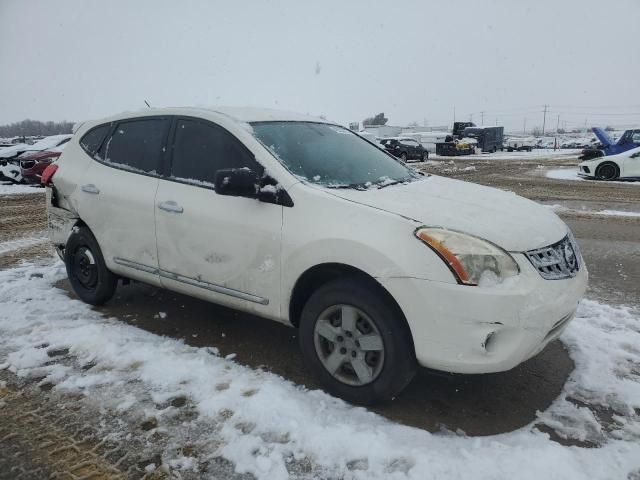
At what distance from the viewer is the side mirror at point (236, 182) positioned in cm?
304

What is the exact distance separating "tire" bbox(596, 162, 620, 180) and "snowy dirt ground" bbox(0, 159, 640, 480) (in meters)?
14.6

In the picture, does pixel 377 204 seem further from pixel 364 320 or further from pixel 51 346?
pixel 51 346

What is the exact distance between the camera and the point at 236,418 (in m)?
2.73

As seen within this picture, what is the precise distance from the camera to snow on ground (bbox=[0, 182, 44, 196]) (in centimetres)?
1376

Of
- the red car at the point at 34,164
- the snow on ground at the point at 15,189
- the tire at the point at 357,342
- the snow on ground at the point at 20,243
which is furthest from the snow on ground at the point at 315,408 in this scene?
the snow on ground at the point at 15,189

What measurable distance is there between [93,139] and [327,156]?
90.7 inches

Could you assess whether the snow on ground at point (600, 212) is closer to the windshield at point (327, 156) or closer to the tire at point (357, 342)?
the windshield at point (327, 156)

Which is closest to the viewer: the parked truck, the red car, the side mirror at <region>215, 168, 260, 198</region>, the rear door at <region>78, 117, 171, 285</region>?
the side mirror at <region>215, 168, 260, 198</region>

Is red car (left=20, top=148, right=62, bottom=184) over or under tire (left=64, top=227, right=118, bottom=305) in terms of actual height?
over

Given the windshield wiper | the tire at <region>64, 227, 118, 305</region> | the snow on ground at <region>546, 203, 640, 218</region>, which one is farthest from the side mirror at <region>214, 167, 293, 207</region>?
the snow on ground at <region>546, 203, 640, 218</region>

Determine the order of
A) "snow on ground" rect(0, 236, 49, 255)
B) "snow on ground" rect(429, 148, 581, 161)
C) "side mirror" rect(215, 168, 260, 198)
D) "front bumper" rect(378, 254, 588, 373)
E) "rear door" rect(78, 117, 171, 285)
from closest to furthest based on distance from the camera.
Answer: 1. "front bumper" rect(378, 254, 588, 373)
2. "side mirror" rect(215, 168, 260, 198)
3. "rear door" rect(78, 117, 171, 285)
4. "snow on ground" rect(0, 236, 49, 255)
5. "snow on ground" rect(429, 148, 581, 161)

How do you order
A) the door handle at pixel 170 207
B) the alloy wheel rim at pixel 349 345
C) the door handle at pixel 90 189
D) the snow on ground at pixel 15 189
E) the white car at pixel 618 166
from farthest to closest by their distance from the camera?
the white car at pixel 618 166 → the snow on ground at pixel 15 189 → the door handle at pixel 90 189 → the door handle at pixel 170 207 → the alloy wheel rim at pixel 349 345

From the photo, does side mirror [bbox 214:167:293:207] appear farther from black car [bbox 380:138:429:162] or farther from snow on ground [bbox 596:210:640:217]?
black car [bbox 380:138:429:162]

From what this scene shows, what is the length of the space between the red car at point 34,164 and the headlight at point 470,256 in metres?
13.6
